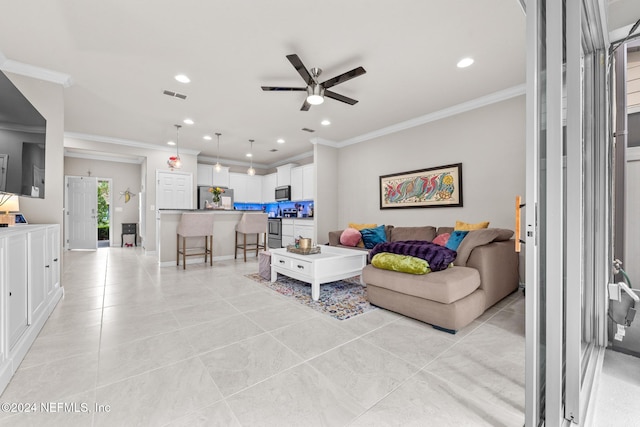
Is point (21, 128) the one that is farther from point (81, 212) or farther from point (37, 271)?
point (81, 212)

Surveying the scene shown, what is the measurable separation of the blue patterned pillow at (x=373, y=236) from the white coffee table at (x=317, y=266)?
1012 millimetres

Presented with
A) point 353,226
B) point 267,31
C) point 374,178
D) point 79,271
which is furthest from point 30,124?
point 374,178

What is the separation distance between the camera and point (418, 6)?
214 cm

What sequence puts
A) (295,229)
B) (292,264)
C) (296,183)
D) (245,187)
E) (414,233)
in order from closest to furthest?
(292,264), (414,233), (295,229), (296,183), (245,187)

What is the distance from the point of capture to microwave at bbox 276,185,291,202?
7.35 metres

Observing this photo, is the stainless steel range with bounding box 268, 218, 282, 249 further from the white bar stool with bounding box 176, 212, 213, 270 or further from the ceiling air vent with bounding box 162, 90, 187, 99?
the ceiling air vent with bounding box 162, 90, 187, 99

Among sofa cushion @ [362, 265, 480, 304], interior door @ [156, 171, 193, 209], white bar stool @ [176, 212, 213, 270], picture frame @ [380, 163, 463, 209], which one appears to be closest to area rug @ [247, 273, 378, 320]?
sofa cushion @ [362, 265, 480, 304]

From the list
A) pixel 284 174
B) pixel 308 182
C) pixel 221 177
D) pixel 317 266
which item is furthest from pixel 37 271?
pixel 284 174

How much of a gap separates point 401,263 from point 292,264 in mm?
1426

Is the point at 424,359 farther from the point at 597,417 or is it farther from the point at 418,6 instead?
the point at 418,6

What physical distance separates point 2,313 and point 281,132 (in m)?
4.67

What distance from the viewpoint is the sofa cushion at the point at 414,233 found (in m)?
4.13

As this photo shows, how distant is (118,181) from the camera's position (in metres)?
7.84

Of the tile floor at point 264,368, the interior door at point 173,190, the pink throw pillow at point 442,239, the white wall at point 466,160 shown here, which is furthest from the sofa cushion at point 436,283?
the interior door at point 173,190
